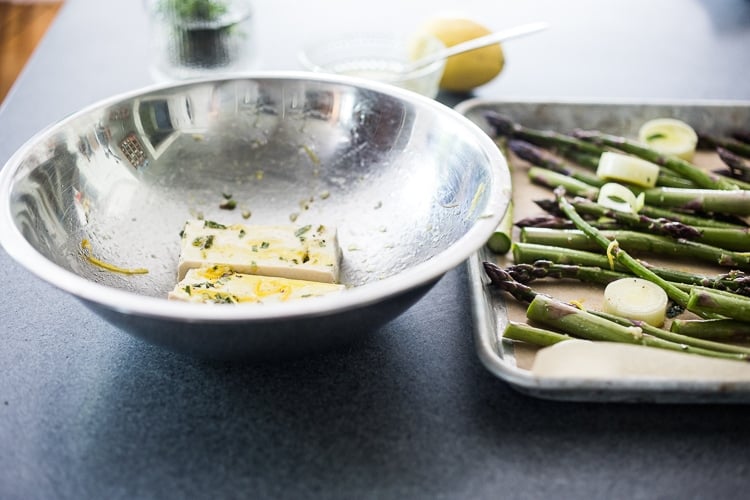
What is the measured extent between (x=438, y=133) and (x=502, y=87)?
107 cm

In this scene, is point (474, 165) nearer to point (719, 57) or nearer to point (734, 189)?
point (734, 189)

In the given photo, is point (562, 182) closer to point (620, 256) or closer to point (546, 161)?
point (546, 161)

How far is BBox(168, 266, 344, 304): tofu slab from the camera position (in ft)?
4.99

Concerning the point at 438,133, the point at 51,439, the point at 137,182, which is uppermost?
the point at 438,133

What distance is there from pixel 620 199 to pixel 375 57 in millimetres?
1090

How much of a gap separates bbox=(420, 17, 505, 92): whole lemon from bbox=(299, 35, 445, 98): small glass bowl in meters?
0.06

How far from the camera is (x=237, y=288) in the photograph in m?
1.58

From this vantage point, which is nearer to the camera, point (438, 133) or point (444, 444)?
point (444, 444)

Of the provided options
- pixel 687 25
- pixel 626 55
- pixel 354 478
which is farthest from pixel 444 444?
pixel 687 25

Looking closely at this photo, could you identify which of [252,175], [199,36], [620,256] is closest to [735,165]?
[620,256]

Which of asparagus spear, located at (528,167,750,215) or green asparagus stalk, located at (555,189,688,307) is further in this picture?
asparagus spear, located at (528,167,750,215)

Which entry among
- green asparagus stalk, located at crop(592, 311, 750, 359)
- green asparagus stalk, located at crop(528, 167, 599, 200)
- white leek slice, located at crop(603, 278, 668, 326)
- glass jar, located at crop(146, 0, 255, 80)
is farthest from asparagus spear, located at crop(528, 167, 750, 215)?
glass jar, located at crop(146, 0, 255, 80)

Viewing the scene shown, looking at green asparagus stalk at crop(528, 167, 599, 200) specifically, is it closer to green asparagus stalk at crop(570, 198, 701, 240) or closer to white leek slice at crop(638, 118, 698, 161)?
green asparagus stalk at crop(570, 198, 701, 240)

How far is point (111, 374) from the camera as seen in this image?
1.51 m
